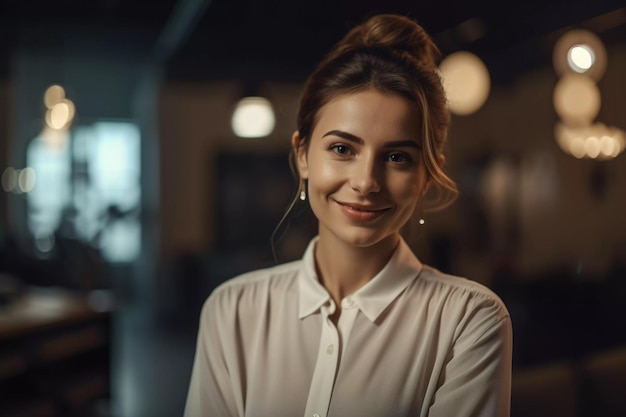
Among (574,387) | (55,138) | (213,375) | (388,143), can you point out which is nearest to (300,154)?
(388,143)

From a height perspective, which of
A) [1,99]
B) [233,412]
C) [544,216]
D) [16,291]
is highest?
[1,99]

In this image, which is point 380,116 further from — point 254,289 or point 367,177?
point 254,289

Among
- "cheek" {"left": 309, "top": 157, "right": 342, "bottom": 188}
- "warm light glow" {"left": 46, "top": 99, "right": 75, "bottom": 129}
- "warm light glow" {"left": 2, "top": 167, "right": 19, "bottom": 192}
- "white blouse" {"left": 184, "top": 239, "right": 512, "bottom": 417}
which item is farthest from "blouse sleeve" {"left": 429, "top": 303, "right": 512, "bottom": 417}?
"warm light glow" {"left": 2, "top": 167, "right": 19, "bottom": 192}

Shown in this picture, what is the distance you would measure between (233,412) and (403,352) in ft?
1.11

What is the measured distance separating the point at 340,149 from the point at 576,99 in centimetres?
47

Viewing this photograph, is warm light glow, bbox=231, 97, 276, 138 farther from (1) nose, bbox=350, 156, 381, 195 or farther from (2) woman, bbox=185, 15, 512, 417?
(1) nose, bbox=350, 156, 381, 195

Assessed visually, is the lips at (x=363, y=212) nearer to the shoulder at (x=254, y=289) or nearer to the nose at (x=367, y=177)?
the nose at (x=367, y=177)

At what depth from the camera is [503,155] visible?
52.3 inches

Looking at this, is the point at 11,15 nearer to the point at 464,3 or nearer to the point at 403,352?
the point at 464,3

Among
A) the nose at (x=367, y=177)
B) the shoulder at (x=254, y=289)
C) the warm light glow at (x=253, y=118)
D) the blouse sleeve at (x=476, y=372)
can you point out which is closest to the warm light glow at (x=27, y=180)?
the warm light glow at (x=253, y=118)

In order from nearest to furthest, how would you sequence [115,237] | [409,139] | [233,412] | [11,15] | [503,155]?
[409,139]
[233,412]
[503,155]
[11,15]
[115,237]

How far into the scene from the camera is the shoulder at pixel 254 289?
4.22 feet

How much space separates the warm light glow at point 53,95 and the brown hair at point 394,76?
2.11 meters

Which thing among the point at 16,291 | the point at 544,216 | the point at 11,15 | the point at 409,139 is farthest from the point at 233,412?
the point at 16,291
